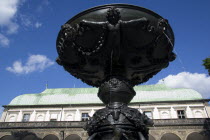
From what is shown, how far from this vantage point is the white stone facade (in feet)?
93.6

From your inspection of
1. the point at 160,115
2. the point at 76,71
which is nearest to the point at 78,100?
the point at 160,115

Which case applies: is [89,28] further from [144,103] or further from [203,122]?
[144,103]

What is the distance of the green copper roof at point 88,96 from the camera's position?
30.6 m

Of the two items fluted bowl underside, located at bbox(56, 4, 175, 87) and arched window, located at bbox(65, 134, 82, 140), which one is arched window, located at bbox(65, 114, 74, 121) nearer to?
arched window, located at bbox(65, 134, 82, 140)

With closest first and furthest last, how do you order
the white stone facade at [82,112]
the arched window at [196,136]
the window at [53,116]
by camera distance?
the arched window at [196,136] < the white stone facade at [82,112] < the window at [53,116]

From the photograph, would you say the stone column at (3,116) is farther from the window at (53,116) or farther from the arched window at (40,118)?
the window at (53,116)

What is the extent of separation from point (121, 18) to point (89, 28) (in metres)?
0.50

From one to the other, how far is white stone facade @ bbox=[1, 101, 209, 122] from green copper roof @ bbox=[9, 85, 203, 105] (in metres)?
1.03

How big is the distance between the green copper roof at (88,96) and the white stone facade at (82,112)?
1.03 metres

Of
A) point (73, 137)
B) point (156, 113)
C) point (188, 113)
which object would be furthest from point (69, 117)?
point (188, 113)

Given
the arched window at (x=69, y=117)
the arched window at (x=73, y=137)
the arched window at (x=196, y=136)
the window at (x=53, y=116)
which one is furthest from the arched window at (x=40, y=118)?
the arched window at (x=196, y=136)

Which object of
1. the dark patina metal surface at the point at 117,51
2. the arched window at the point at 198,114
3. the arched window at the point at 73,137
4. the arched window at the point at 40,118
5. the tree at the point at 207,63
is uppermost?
the arched window at the point at 40,118

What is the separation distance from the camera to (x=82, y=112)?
30594 mm

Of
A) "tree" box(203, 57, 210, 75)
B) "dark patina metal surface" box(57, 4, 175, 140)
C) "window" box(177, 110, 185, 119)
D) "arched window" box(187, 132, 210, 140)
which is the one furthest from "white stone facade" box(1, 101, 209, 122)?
"dark patina metal surface" box(57, 4, 175, 140)
